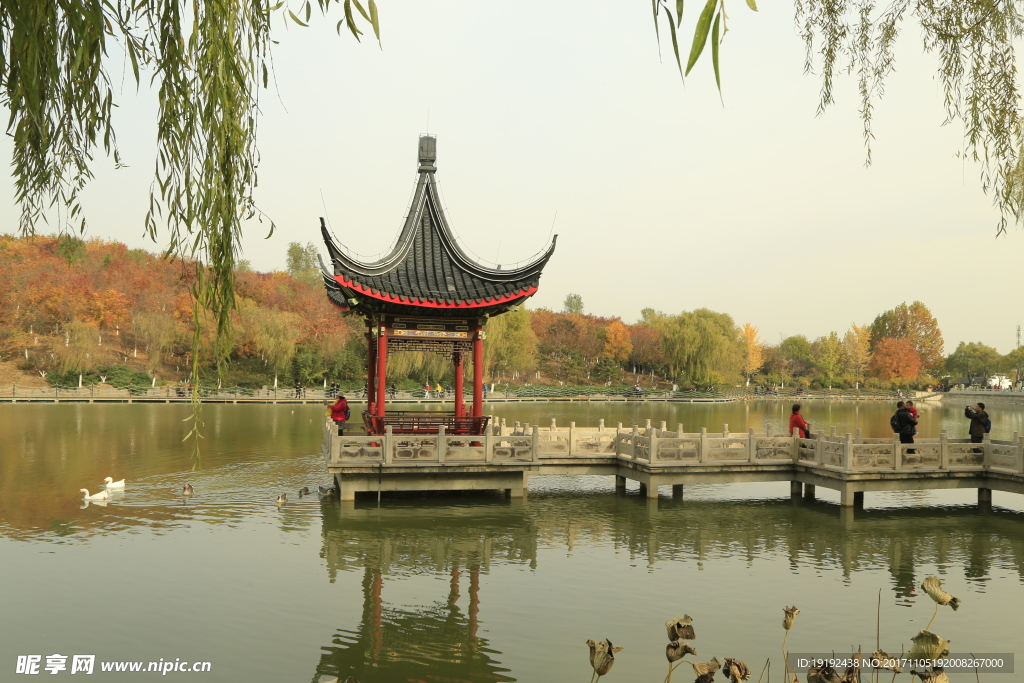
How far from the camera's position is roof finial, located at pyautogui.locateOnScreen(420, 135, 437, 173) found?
15289 mm

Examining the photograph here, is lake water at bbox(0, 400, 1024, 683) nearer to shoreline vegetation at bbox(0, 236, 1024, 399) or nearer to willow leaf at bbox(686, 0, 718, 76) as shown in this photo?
willow leaf at bbox(686, 0, 718, 76)

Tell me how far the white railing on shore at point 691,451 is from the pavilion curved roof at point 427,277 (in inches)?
85.3

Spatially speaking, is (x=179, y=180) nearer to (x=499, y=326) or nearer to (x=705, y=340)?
(x=499, y=326)

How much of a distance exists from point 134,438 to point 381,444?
12481mm

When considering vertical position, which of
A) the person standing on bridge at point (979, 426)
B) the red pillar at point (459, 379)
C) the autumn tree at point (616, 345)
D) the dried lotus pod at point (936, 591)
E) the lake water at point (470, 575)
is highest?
the autumn tree at point (616, 345)

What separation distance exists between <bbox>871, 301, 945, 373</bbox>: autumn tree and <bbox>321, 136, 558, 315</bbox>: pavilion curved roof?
67.0m

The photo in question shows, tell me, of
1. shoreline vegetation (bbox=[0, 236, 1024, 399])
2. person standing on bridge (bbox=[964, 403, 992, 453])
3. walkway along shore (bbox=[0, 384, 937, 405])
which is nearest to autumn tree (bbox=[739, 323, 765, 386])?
shoreline vegetation (bbox=[0, 236, 1024, 399])

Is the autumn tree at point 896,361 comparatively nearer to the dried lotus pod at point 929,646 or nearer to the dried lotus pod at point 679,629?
the dried lotus pod at point 929,646

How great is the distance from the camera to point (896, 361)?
224ft

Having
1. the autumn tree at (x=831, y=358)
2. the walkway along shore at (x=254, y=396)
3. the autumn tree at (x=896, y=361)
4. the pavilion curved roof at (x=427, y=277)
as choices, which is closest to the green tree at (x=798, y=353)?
the autumn tree at (x=831, y=358)

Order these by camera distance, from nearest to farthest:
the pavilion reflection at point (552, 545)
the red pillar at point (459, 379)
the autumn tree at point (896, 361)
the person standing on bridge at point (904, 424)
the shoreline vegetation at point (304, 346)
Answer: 1. the pavilion reflection at point (552, 545)
2. the person standing on bridge at point (904, 424)
3. the red pillar at point (459, 379)
4. the shoreline vegetation at point (304, 346)
5. the autumn tree at point (896, 361)

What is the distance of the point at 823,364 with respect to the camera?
Answer: 7069 cm

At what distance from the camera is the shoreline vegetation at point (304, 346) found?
40.3 meters

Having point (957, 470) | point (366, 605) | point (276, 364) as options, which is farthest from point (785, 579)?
point (276, 364)
